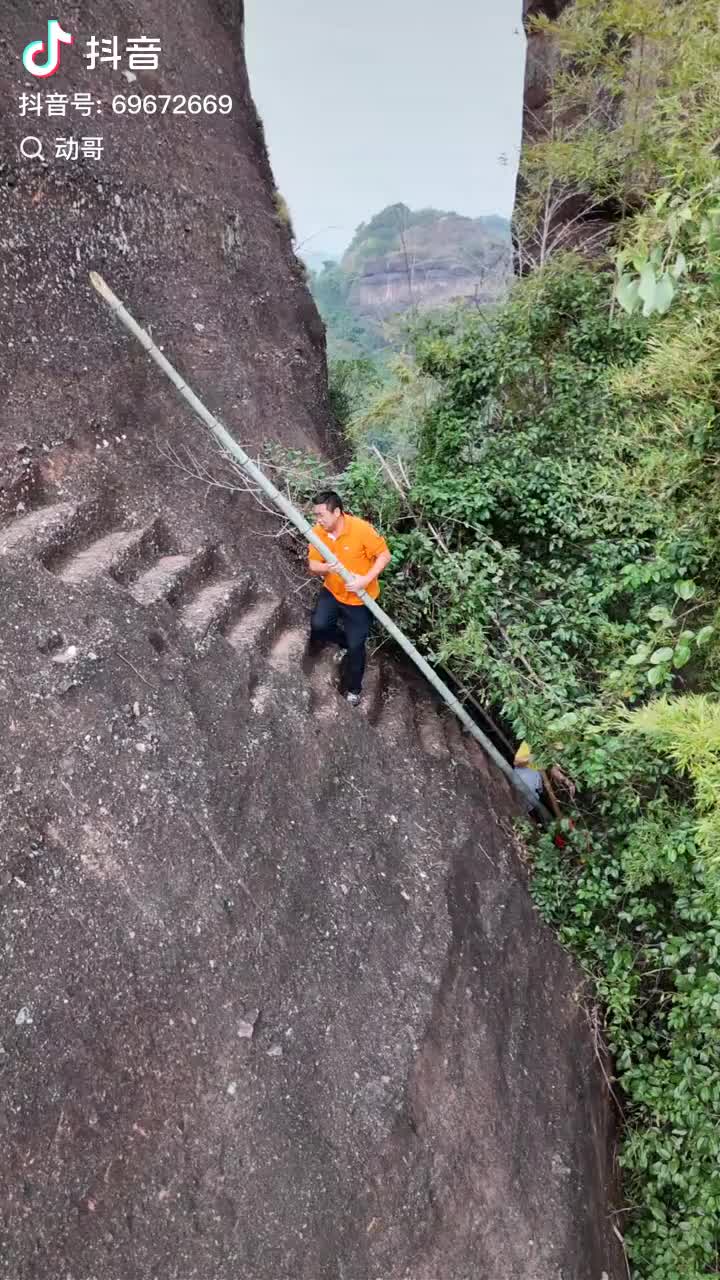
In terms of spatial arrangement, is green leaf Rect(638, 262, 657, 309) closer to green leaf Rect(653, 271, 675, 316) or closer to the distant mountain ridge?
green leaf Rect(653, 271, 675, 316)

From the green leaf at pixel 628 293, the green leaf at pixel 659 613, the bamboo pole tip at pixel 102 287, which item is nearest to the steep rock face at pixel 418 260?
the bamboo pole tip at pixel 102 287

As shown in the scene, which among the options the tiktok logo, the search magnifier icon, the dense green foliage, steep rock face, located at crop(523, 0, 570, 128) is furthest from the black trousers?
steep rock face, located at crop(523, 0, 570, 128)

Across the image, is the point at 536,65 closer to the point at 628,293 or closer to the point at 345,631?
the point at 345,631

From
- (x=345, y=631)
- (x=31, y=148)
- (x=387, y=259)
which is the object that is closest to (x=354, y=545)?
(x=345, y=631)

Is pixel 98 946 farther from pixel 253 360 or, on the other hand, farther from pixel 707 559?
pixel 253 360

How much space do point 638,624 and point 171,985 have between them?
431cm

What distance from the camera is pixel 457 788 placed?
583 centimetres

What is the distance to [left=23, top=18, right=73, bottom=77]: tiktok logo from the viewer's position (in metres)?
5.38

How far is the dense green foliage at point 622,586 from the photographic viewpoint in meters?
4.64

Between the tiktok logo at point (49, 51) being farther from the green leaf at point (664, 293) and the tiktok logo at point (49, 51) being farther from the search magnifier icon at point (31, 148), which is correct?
the green leaf at point (664, 293)

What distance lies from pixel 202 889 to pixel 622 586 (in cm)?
391

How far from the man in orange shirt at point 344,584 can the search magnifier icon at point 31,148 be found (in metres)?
3.34

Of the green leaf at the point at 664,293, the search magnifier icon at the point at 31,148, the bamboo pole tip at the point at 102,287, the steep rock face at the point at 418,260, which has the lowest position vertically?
the green leaf at the point at 664,293

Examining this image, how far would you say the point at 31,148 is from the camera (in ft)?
17.1
